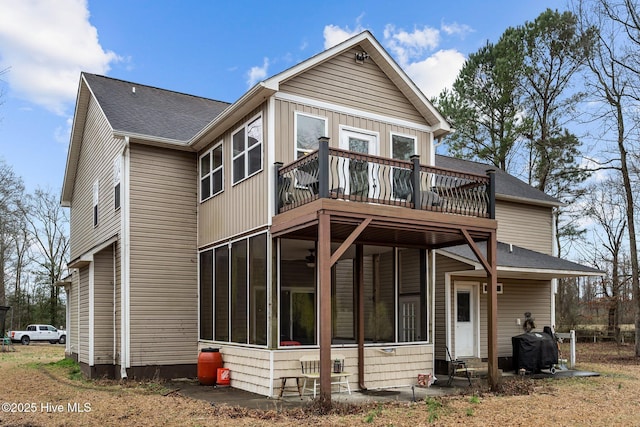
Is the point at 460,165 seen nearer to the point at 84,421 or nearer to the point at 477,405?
the point at 477,405

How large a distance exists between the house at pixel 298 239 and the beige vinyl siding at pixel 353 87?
3cm

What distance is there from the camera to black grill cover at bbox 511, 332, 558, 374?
14.9 meters

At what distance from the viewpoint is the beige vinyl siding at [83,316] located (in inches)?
621

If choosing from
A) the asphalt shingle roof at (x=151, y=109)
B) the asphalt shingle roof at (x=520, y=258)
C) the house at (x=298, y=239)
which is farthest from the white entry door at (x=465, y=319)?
the asphalt shingle roof at (x=151, y=109)

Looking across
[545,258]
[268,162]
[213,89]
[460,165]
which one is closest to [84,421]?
[268,162]

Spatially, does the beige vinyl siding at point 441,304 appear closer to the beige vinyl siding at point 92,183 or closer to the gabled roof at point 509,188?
the gabled roof at point 509,188

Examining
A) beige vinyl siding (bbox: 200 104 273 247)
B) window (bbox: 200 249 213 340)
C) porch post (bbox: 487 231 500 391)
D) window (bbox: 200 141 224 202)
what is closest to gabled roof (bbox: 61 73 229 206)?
window (bbox: 200 141 224 202)

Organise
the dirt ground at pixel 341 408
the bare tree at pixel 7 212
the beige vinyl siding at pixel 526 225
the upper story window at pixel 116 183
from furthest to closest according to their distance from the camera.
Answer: the bare tree at pixel 7 212
the beige vinyl siding at pixel 526 225
the upper story window at pixel 116 183
the dirt ground at pixel 341 408

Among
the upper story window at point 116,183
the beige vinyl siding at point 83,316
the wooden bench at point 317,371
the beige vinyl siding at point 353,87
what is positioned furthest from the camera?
the beige vinyl siding at point 83,316

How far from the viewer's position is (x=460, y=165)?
801 inches

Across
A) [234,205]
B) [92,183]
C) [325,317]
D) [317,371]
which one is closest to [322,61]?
[234,205]

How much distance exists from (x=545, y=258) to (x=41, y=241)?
3450 centimetres

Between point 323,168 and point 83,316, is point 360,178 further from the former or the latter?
point 83,316

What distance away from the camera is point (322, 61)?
12.4m
